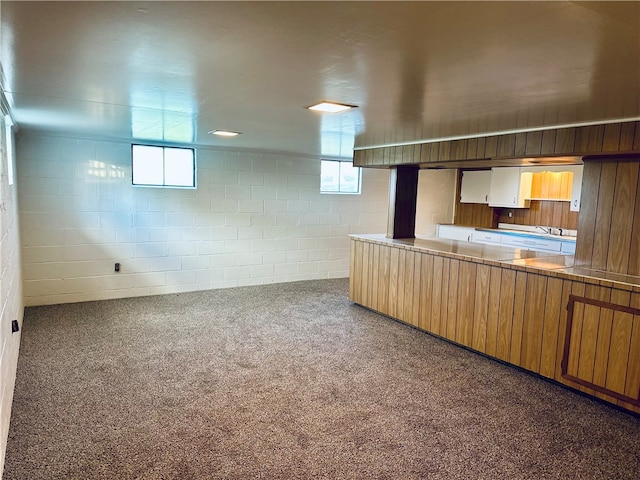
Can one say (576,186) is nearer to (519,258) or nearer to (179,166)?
(519,258)

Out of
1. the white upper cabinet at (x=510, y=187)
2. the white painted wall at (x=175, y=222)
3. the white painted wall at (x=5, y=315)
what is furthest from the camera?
the white upper cabinet at (x=510, y=187)

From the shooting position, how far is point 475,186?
25.2ft

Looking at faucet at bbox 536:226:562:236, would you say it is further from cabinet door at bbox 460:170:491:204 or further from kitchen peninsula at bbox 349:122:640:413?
kitchen peninsula at bbox 349:122:640:413

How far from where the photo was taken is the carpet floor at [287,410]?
Result: 227cm

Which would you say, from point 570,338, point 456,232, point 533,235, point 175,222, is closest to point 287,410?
point 570,338

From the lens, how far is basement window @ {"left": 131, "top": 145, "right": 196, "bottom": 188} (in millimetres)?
5547

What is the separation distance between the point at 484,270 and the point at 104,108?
129 inches

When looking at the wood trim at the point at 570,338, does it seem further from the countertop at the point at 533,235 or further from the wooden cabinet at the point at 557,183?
the wooden cabinet at the point at 557,183

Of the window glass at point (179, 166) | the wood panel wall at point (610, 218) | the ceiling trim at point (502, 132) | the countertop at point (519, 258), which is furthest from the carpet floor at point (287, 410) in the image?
the window glass at point (179, 166)

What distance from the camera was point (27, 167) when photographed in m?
4.88

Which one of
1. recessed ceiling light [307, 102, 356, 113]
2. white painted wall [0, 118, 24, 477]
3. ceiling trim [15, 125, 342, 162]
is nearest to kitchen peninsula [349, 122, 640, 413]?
recessed ceiling light [307, 102, 356, 113]

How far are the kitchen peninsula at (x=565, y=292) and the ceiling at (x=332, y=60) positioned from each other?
593 mm

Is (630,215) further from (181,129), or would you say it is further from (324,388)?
(181,129)

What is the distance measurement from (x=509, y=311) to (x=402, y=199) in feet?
6.89
